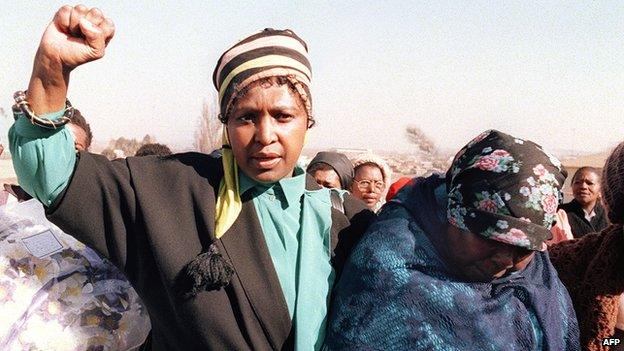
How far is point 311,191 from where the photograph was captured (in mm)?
1960

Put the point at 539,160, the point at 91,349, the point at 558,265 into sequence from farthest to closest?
the point at 558,265
the point at 91,349
the point at 539,160

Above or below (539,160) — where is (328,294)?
below

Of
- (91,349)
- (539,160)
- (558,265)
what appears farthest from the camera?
(558,265)

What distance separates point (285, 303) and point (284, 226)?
26 centimetres

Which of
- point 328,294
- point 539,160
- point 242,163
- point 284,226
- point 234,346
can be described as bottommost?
point 234,346

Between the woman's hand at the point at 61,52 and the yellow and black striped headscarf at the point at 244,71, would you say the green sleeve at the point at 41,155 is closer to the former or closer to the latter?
the woman's hand at the point at 61,52

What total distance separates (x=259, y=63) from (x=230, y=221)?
52cm

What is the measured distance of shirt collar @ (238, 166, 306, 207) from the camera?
1780 mm

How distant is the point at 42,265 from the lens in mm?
1914

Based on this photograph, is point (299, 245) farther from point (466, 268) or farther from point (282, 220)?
point (466, 268)

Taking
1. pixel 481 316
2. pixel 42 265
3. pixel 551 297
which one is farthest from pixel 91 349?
pixel 551 297

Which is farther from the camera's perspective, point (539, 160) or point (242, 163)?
point (242, 163)

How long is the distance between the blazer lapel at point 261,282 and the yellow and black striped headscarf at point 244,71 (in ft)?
0.23

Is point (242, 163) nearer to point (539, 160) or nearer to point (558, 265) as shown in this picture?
point (539, 160)
